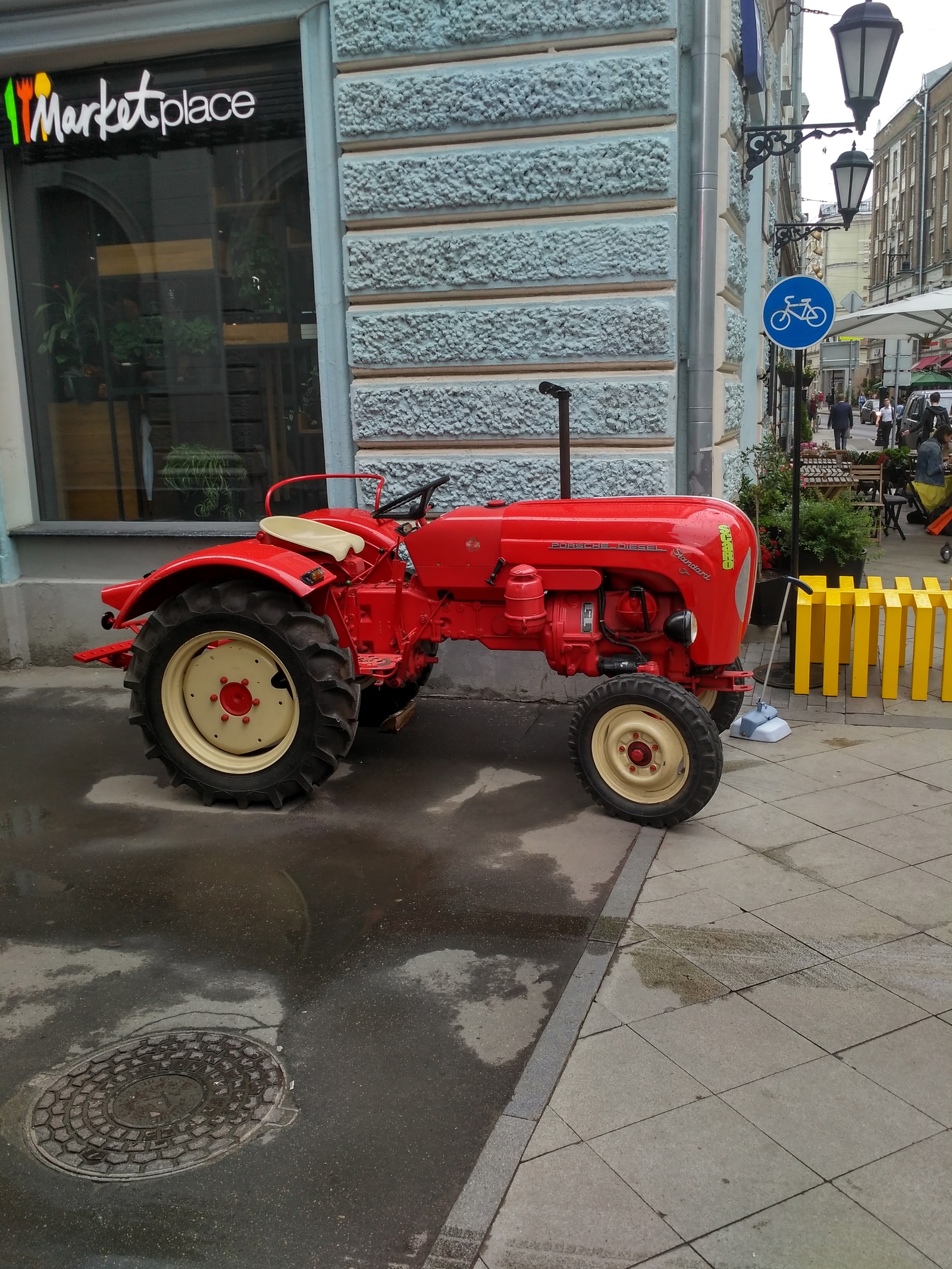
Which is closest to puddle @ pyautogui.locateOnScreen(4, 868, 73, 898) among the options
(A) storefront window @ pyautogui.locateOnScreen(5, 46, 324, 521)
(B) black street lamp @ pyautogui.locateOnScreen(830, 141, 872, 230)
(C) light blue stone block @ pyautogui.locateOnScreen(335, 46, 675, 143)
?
(A) storefront window @ pyautogui.locateOnScreen(5, 46, 324, 521)

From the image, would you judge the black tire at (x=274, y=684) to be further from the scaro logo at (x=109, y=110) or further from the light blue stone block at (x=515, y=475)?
the scaro logo at (x=109, y=110)

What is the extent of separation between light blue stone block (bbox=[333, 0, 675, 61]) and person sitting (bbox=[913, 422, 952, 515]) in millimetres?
8737

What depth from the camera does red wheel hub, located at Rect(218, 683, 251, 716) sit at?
5055 mm

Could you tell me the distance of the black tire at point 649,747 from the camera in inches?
176

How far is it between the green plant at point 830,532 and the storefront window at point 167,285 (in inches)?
150

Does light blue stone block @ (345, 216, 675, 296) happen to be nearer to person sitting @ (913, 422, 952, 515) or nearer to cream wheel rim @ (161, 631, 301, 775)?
cream wheel rim @ (161, 631, 301, 775)

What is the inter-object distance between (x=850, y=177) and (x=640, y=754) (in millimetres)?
9030

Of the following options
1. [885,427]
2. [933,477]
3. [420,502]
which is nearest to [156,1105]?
[420,502]

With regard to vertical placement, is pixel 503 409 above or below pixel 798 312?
below

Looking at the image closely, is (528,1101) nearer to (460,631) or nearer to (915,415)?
(460,631)

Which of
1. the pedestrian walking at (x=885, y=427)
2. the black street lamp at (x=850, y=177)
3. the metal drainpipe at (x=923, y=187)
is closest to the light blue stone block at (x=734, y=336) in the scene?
the black street lamp at (x=850, y=177)

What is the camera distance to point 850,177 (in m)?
11.1

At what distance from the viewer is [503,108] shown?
6.07 m

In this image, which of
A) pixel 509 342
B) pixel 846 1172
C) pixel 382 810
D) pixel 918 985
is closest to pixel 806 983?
pixel 918 985
